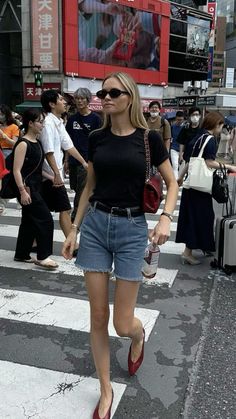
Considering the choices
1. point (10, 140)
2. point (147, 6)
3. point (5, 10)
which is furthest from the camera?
point (147, 6)

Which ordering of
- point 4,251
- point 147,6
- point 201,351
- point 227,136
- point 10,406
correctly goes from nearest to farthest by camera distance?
1. point 10,406
2. point 201,351
3. point 4,251
4. point 227,136
5. point 147,6

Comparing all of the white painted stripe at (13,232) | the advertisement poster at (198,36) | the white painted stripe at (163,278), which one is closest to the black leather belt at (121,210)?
the white painted stripe at (163,278)

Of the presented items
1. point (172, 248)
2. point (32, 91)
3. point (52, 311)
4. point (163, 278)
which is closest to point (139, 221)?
point (52, 311)

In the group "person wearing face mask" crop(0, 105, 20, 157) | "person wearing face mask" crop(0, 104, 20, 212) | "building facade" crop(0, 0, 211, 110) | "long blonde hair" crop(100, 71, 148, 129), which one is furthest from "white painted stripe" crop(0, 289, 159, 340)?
"building facade" crop(0, 0, 211, 110)

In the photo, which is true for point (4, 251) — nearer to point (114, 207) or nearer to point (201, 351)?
point (201, 351)

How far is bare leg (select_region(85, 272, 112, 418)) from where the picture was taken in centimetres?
252

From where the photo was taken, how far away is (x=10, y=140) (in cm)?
793

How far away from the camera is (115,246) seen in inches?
101

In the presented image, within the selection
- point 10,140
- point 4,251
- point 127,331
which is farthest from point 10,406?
point 10,140

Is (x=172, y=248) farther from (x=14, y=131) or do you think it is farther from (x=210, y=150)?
(x=14, y=131)

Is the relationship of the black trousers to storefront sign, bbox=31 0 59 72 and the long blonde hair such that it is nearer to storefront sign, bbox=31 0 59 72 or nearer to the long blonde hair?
the long blonde hair

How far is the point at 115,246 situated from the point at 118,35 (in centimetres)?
3177

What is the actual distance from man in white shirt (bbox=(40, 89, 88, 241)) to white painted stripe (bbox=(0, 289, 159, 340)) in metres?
1.21

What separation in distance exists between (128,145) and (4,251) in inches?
148
